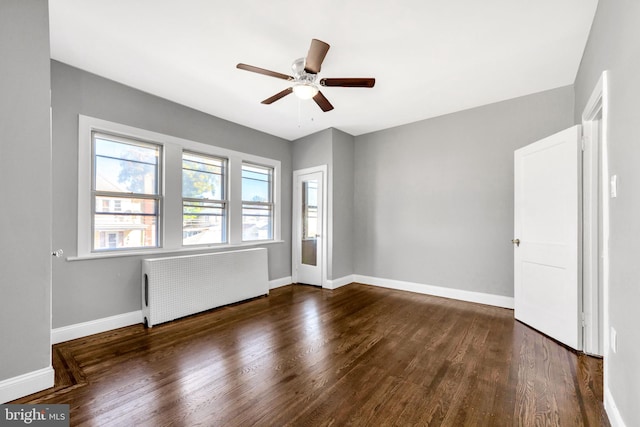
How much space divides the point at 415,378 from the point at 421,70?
292 centimetres

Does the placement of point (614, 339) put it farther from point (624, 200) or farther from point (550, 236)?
point (550, 236)

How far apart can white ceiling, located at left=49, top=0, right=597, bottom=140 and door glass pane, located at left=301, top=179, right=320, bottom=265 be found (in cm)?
178

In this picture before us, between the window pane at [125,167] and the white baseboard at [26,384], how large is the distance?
183 cm

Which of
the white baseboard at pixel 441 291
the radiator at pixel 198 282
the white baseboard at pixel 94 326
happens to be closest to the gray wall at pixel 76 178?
the white baseboard at pixel 94 326

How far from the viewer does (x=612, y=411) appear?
158cm

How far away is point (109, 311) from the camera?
3.01m

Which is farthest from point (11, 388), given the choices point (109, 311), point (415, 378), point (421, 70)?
point (421, 70)

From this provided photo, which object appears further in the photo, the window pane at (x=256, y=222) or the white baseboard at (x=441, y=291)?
the window pane at (x=256, y=222)

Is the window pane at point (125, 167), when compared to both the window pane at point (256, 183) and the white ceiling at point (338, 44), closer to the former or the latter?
the white ceiling at point (338, 44)

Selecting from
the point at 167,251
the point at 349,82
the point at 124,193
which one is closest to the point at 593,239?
the point at 349,82

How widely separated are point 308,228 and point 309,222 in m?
0.12

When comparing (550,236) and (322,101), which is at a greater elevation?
(322,101)

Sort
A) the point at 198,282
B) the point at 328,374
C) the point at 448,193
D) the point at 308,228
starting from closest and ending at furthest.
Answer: the point at 328,374 < the point at 198,282 < the point at 448,193 < the point at 308,228

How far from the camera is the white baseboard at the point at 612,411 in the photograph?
148 cm
